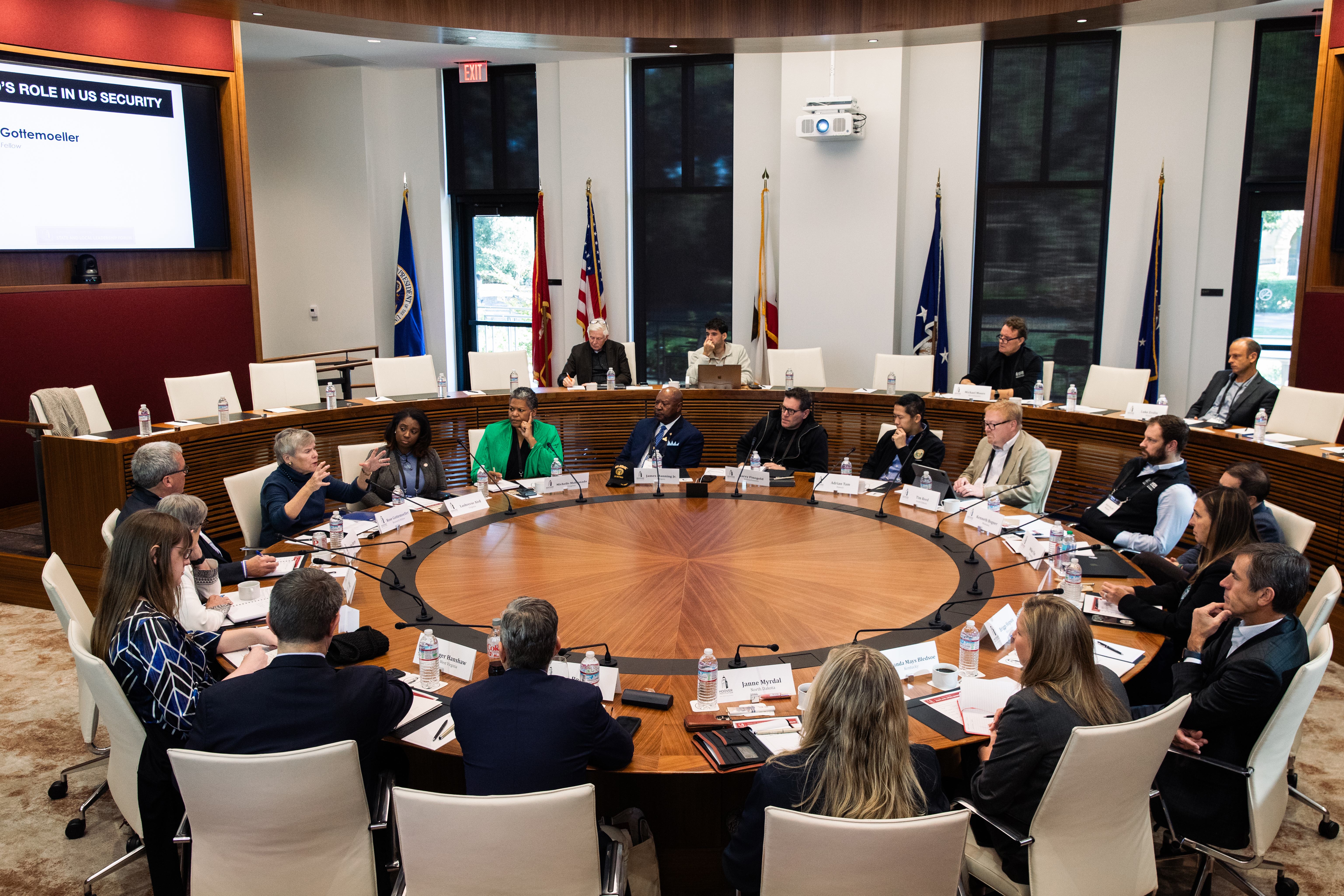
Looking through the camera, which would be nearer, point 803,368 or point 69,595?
point 69,595

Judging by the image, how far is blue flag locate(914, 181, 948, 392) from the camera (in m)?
9.37

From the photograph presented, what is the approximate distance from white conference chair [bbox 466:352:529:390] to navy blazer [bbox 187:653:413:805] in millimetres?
5402

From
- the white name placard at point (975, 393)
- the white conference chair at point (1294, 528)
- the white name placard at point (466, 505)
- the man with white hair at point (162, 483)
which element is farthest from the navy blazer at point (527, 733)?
the white name placard at point (975, 393)

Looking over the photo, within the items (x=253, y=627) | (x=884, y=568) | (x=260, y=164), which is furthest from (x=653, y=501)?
(x=260, y=164)

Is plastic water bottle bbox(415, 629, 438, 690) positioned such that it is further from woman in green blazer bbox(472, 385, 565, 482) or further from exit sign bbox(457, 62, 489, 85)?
exit sign bbox(457, 62, 489, 85)

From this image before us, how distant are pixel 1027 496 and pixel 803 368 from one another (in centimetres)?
302

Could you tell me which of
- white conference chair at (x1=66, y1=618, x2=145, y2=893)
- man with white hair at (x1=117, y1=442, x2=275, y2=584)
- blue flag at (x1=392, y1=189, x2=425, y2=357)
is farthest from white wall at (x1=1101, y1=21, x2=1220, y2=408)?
white conference chair at (x1=66, y1=618, x2=145, y2=893)

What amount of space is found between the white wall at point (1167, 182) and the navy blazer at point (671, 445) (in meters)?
4.58

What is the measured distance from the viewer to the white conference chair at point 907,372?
8.15 metres

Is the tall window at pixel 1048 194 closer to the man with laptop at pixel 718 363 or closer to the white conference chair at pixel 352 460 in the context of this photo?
the man with laptop at pixel 718 363

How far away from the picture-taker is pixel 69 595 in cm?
358

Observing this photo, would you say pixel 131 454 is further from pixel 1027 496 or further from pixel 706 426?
pixel 1027 496

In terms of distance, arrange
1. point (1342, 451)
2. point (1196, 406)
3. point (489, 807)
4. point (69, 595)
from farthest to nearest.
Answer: point (1196, 406) → point (1342, 451) → point (69, 595) → point (489, 807)

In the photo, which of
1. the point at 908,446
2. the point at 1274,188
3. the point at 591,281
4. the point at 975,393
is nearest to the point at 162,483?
the point at 908,446
